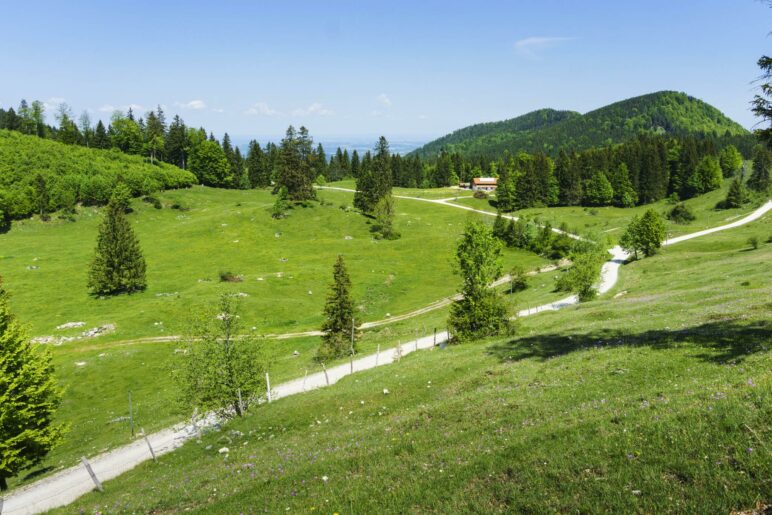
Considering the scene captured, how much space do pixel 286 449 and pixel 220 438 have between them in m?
8.70

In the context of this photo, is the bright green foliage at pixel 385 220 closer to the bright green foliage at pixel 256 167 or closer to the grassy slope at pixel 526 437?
the bright green foliage at pixel 256 167

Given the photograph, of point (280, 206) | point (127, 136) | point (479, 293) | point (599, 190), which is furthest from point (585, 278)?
point (127, 136)

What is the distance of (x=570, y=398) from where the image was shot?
1686 cm

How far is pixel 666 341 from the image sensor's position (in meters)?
22.8

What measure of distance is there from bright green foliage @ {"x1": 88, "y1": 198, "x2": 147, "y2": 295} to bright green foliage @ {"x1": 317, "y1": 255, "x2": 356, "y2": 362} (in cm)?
4570

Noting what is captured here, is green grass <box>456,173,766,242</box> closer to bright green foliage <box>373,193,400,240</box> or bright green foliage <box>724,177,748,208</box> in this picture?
bright green foliage <box>724,177,748,208</box>

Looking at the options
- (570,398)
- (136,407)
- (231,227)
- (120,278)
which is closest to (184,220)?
(231,227)

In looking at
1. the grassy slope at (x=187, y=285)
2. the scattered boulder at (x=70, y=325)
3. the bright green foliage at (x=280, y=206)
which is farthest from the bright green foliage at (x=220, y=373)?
the bright green foliage at (x=280, y=206)

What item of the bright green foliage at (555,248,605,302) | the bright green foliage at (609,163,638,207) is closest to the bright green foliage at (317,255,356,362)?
the bright green foliage at (555,248,605,302)

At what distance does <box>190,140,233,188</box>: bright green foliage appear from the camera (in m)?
170

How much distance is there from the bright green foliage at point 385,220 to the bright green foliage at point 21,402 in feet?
305

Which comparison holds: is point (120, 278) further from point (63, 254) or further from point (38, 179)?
point (38, 179)

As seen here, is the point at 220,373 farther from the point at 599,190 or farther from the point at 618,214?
the point at 599,190

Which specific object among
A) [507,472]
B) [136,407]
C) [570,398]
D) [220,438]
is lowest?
[136,407]
